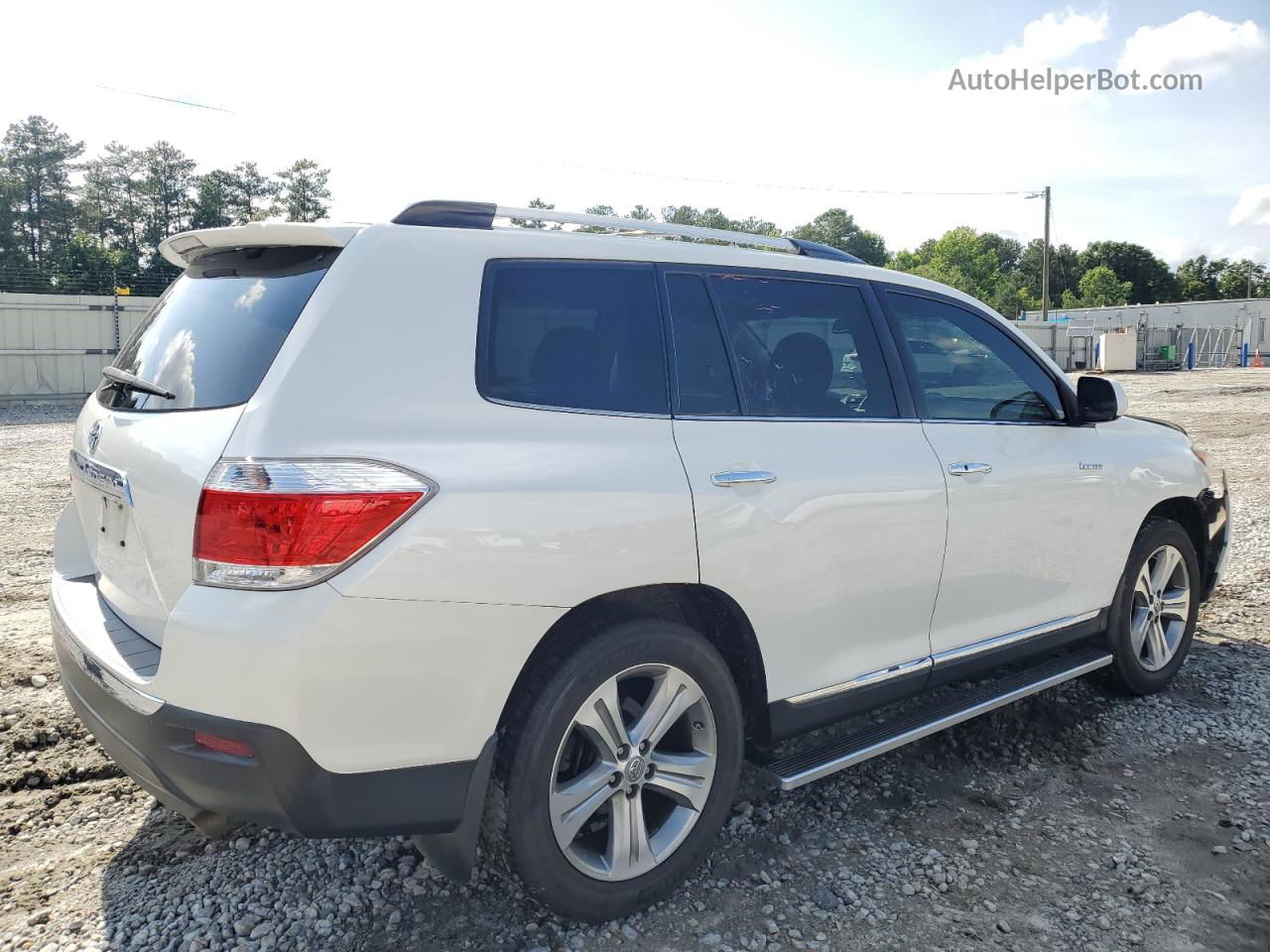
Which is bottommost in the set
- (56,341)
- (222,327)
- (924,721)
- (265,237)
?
(924,721)

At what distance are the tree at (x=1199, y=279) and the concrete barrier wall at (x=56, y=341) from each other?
116402 millimetres

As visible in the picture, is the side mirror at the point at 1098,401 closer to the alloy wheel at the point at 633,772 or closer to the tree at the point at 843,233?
the alloy wheel at the point at 633,772

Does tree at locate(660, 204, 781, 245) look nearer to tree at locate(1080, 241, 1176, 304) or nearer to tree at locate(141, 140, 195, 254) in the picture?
tree at locate(141, 140, 195, 254)

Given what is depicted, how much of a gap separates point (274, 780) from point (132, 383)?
129 cm

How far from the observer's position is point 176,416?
7.89ft

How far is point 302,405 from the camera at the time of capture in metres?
2.15

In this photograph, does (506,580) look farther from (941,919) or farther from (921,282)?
(921,282)

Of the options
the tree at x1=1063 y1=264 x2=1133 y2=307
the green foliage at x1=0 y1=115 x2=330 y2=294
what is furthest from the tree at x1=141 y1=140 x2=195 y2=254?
the tree at x1=1063 y1=264 x2=1133 y2=307

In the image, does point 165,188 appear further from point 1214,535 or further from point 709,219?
point 1214,535

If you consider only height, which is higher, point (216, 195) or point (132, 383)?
point (216, 195)

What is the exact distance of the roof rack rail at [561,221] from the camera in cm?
261

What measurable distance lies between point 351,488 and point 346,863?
1.43m

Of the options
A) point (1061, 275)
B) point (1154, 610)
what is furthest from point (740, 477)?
point (1061, 275)

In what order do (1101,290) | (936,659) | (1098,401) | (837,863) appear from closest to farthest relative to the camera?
(837,863) → (936,659) → (1098,401) → (1101,290)
